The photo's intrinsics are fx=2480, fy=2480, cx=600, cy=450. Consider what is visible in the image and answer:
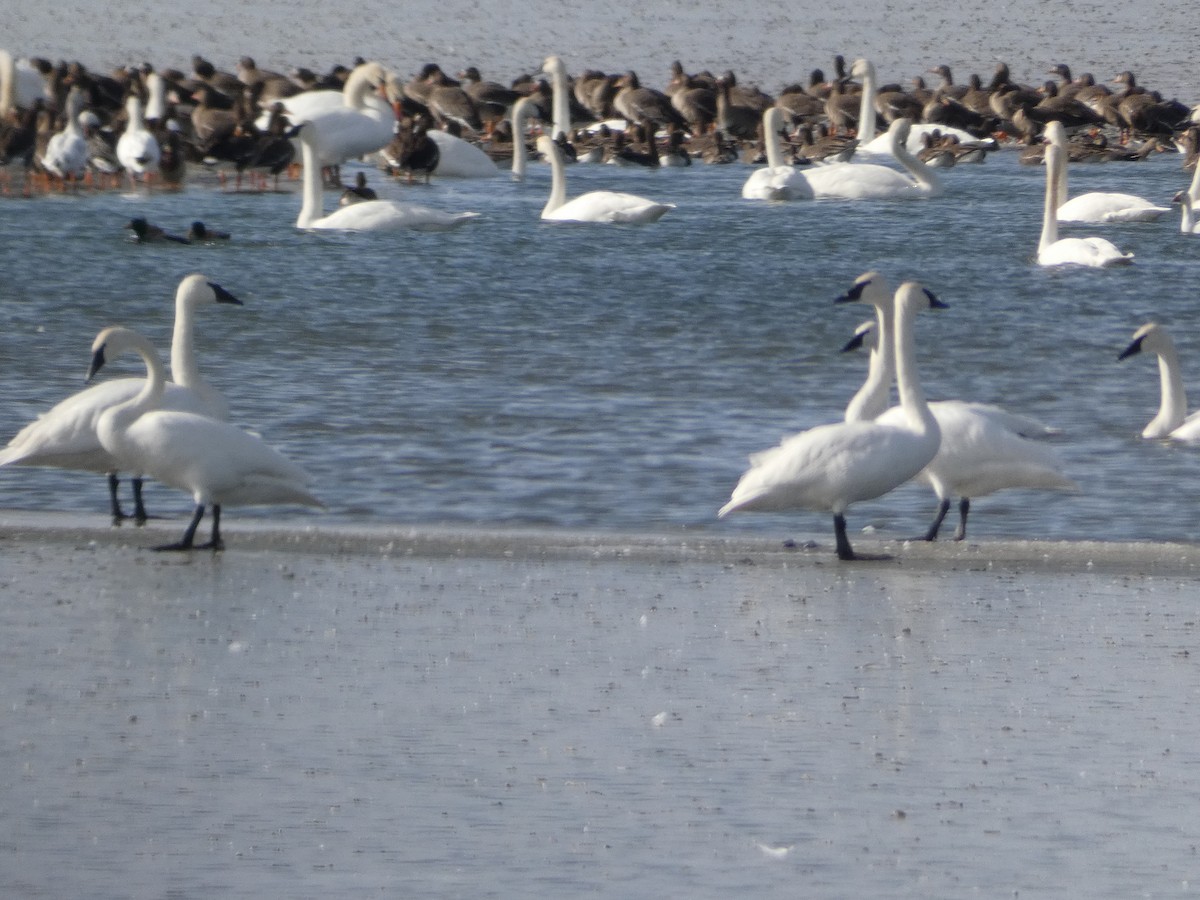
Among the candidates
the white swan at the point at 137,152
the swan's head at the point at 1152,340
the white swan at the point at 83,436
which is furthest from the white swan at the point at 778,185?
the white swan at the point at 83,436

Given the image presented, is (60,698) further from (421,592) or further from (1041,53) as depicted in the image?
(1041,53)

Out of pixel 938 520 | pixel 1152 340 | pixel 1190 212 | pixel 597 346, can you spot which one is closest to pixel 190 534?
pixel 938 520

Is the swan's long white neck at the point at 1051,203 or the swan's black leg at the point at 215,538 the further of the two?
the swan's long white neck at the point at 1051,203

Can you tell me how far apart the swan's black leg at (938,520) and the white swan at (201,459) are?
83.6 inches

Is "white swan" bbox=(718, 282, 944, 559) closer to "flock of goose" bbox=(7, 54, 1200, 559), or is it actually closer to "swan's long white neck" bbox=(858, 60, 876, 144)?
"flock of goose" bbox=(7, 54, 1200, 559)

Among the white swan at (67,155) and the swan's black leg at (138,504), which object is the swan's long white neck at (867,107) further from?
the swan's black leg at (138,504)

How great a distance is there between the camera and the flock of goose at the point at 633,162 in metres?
8.23

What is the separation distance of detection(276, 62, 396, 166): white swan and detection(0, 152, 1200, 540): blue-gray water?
1.81m

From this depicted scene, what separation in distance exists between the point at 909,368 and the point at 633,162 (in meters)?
21.9

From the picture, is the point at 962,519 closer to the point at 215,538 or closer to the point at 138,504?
the point at 215,538

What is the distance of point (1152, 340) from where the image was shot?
1135cm

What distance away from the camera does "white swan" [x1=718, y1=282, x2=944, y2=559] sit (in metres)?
8.09

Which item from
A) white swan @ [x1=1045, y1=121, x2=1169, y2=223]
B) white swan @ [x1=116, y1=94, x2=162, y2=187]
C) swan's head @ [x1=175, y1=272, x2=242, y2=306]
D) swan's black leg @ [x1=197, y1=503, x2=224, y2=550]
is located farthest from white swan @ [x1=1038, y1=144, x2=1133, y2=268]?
white swan @ [x1=116, y1=94, x2=162, y2=187]

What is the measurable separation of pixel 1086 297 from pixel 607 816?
471 inches
